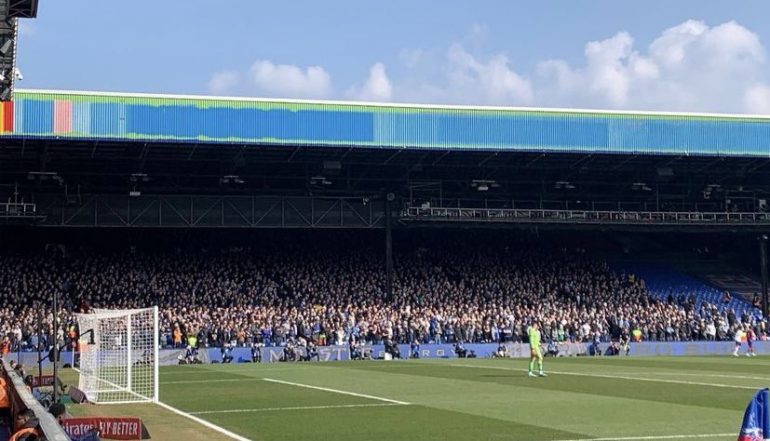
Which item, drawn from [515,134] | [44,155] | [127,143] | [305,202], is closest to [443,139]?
[515,134]

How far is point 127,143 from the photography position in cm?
4459

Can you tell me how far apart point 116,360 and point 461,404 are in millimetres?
10245

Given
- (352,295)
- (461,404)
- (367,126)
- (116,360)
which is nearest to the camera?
(461,404)

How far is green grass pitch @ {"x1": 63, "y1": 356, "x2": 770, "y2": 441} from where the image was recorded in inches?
608

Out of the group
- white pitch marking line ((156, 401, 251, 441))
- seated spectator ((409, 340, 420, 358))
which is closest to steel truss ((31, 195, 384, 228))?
seated spectator ((409, 340, 420, 358))

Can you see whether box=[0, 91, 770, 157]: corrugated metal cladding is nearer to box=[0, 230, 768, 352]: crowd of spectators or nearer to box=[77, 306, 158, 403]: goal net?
box=[0, 230, 768, 352]: crowd of spectators

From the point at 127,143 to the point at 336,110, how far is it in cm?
962

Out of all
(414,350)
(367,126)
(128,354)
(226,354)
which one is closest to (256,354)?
(226,354)

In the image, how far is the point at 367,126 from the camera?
47375 millimetres

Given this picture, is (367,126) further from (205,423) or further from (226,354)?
(205,423)

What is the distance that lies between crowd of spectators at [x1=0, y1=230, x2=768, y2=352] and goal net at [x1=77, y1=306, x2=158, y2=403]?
14.2 m

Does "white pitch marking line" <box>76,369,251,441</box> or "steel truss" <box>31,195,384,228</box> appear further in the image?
"steel truss" <box>31,195,384,228</box>

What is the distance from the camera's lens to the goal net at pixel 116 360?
23453mm

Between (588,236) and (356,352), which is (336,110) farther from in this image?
(588,236)
